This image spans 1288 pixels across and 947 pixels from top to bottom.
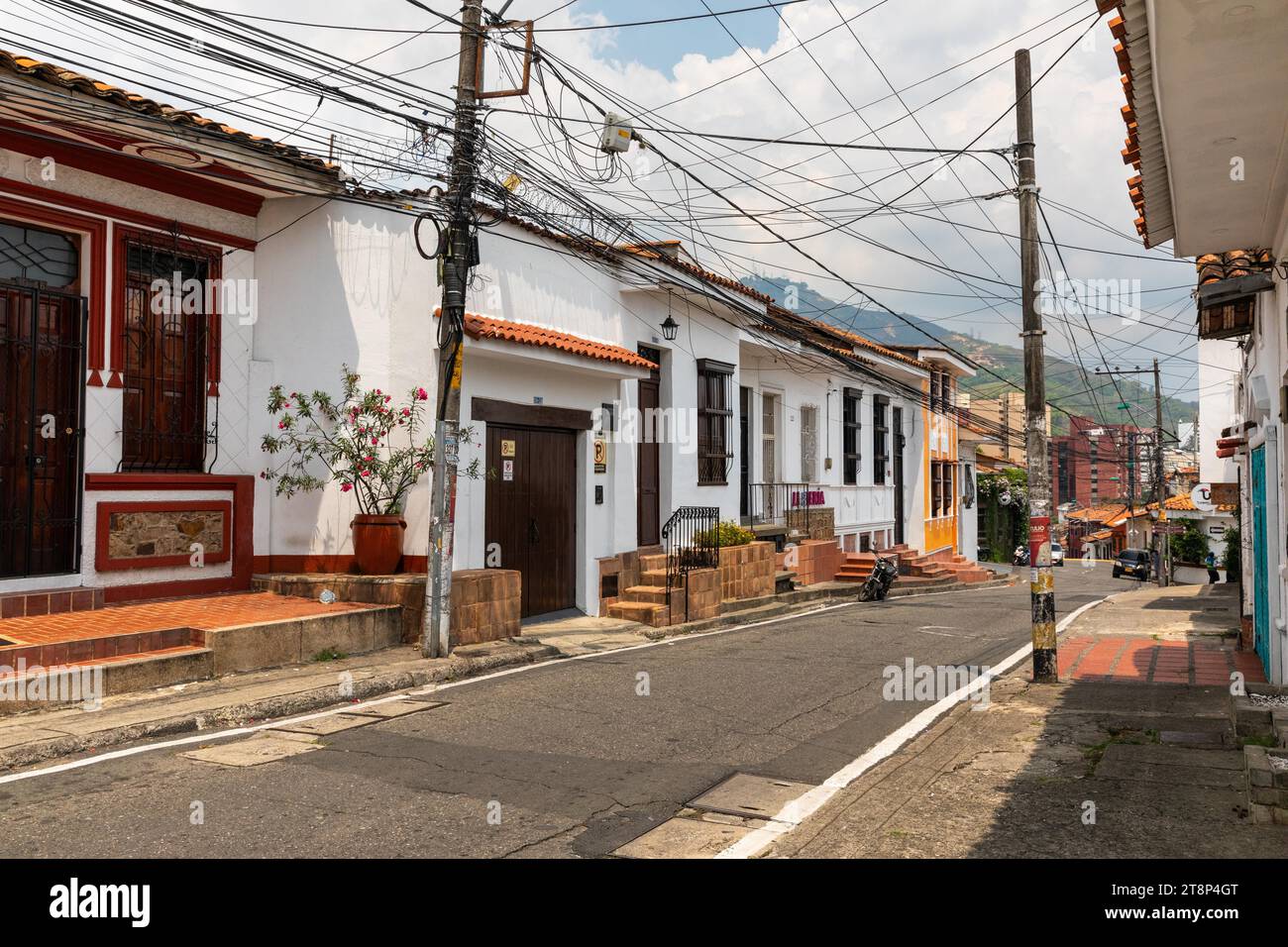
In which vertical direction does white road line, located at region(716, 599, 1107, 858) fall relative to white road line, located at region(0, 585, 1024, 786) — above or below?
below

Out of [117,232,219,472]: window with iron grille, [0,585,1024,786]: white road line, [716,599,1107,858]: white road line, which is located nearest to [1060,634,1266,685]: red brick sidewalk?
[716,599,1107,858]: white road line

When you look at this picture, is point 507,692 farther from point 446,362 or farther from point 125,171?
point 125,171

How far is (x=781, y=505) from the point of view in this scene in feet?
77.5

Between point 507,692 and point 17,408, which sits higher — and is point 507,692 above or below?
below

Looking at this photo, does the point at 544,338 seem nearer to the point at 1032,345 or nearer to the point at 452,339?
the point at 452,339

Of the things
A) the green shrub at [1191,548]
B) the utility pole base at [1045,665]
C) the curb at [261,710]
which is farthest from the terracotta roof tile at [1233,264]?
the green shrub at [1191,548]

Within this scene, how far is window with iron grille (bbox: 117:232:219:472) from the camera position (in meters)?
11.1

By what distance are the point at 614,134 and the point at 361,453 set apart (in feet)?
15.4

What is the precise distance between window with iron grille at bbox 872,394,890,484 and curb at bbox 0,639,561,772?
20.3 m

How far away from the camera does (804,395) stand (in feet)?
82.6

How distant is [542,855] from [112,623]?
629 cm

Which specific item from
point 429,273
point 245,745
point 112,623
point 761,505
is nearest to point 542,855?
point 245,745

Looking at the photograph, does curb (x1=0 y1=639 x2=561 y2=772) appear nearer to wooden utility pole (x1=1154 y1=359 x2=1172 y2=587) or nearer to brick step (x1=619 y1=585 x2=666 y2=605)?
brick step (x1=619 y1=585 x2=666 y2=605)

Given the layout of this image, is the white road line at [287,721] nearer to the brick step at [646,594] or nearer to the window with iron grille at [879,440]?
the brick step at [646,594]
